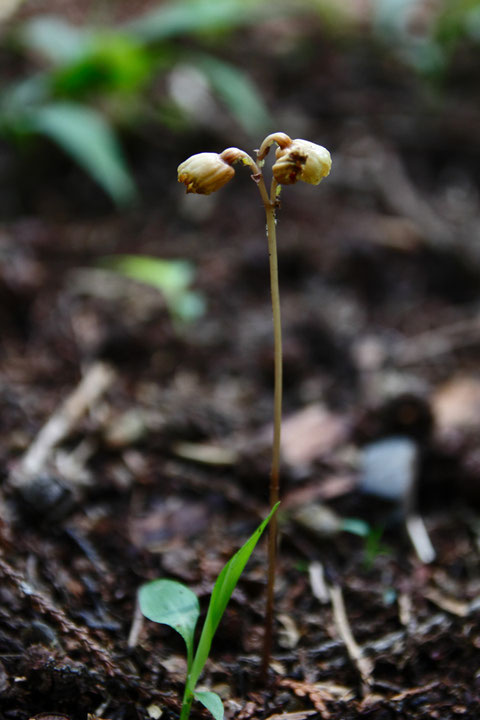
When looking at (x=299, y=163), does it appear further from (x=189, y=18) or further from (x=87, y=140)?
(x=189, y=18)

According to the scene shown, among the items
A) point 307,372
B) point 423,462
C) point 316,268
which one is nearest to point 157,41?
point 316,268

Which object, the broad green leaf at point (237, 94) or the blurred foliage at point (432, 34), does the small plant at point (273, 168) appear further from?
the blurred foliage at point (432, 34)

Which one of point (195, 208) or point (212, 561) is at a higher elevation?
point (195, 208)

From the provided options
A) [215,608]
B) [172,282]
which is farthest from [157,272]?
[215,608]

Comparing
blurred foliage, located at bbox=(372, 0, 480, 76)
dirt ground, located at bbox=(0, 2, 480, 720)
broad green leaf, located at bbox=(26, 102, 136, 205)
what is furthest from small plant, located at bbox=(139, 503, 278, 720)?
blurred foliage, located at bbox=(372, 0, 480, 76)

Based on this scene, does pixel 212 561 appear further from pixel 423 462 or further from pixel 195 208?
pixel 195 208
